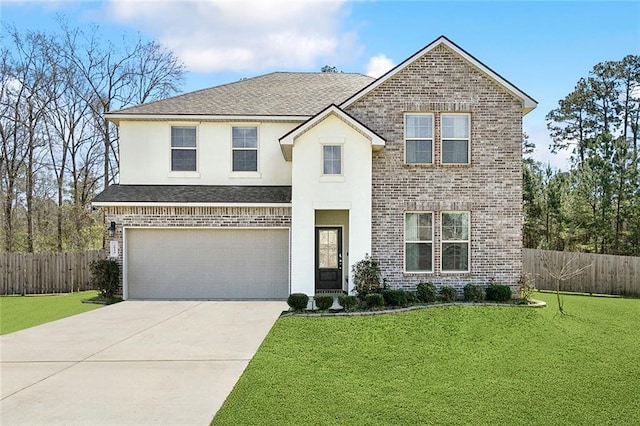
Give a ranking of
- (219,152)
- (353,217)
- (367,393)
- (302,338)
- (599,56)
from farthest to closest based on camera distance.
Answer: (599,56) → (219,152) → (353,217) → (302,338) → (367,393)

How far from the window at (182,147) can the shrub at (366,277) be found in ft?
22.0

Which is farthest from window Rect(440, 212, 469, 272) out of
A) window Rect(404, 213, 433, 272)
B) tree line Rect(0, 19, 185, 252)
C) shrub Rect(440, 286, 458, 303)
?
tree line Rect(0, 19, 185, 252)

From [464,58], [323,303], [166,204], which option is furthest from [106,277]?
[464,58]

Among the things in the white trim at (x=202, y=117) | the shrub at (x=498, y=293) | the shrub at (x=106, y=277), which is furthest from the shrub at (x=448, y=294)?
the shrub at (x=106, y=277)

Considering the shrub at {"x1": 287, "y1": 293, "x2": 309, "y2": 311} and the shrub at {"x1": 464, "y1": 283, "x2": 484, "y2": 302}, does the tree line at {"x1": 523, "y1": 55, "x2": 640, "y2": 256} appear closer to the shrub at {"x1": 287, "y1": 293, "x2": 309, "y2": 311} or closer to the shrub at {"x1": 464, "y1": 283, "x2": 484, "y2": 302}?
the shrub at {"x1": 464, "y1": 283, "x2": 484, "y2": 302}

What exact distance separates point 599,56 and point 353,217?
27.6m

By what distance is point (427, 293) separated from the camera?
13.5 m

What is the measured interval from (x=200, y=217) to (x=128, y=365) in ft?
24.6

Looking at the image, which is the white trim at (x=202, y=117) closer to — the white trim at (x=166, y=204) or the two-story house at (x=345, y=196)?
the two-story house at (x=345, y=196)

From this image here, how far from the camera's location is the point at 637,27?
18.8 m

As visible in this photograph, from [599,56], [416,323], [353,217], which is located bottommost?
[416,323]

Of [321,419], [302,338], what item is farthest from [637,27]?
[321,419]

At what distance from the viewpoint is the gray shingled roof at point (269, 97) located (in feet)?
52.1

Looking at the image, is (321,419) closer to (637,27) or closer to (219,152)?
(219,152)
